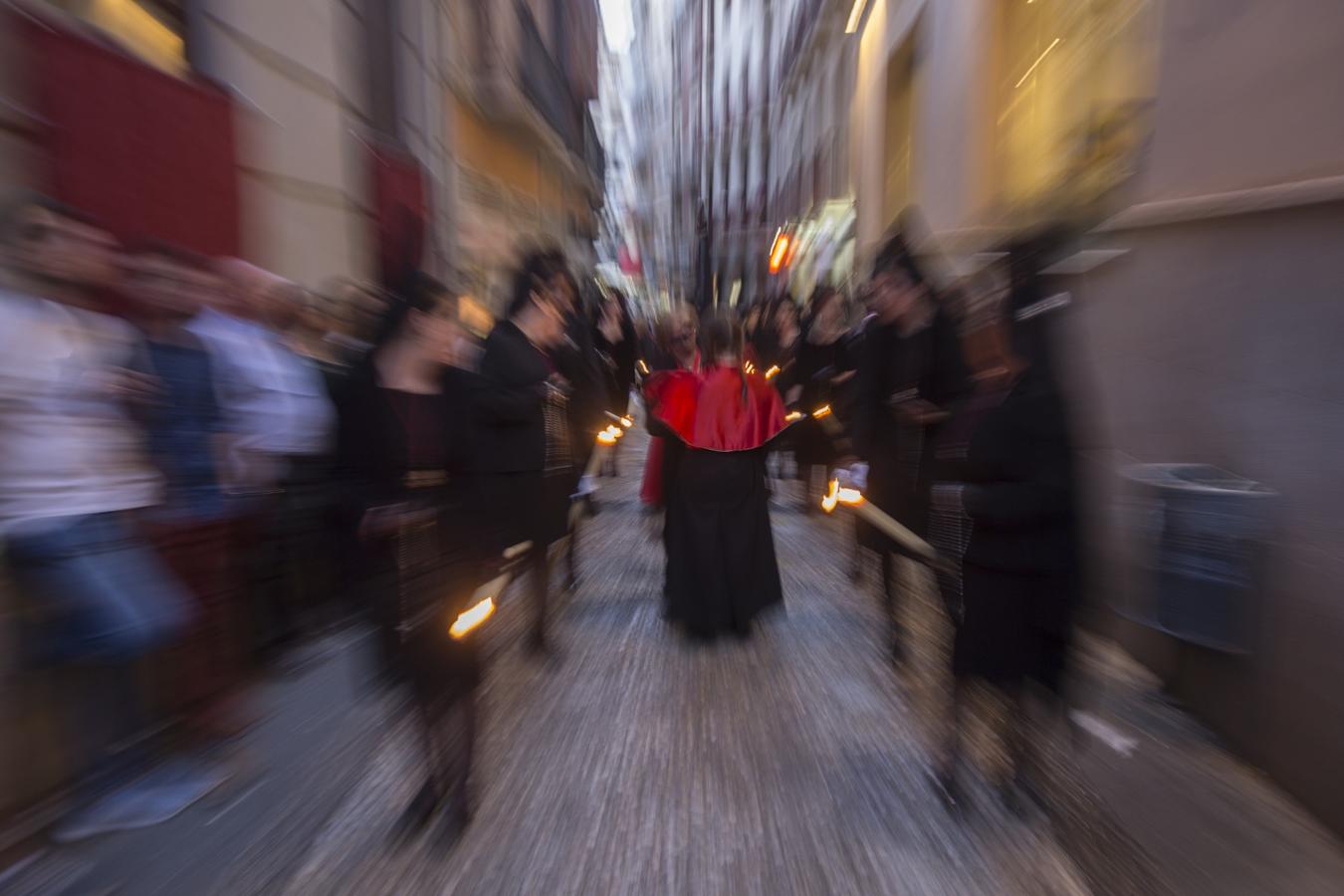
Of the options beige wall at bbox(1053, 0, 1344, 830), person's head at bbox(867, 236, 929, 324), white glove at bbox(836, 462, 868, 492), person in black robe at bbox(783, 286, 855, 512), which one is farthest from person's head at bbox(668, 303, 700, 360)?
beige wall at bbox(1053, 0, 1344, 830)

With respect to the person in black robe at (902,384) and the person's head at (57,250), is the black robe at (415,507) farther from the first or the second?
the person in black robe at (902,384)

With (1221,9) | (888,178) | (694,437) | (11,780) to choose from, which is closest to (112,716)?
(11,780)

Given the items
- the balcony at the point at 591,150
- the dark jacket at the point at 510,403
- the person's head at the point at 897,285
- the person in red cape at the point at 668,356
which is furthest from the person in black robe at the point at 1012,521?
the balcony at the point at 591,150

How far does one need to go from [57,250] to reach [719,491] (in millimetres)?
3293

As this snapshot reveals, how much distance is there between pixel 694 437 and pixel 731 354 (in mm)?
561

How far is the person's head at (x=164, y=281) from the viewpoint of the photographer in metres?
2.63

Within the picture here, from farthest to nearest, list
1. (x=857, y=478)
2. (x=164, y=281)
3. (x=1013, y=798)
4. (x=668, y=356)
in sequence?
(x=668, y=356)
(x=857, y=478)
(x=164, y=281)
(x=1013, y=798)

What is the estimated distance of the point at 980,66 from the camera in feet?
22.2

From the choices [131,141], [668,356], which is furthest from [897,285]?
[131,141]

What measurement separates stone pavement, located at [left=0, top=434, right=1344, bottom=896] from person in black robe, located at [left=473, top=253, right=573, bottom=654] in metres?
0.88

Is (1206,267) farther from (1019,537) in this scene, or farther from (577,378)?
(577,378)

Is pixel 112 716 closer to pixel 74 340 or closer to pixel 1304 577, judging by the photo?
pixel 74 340

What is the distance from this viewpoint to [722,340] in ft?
13.4

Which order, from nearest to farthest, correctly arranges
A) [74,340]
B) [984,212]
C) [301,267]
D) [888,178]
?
[74,340], [301,267], [984,212], [888,178]
